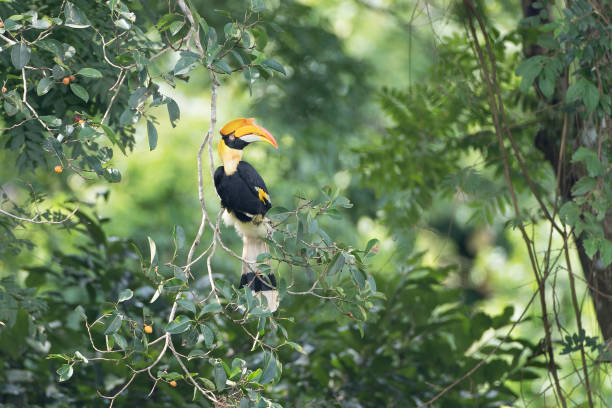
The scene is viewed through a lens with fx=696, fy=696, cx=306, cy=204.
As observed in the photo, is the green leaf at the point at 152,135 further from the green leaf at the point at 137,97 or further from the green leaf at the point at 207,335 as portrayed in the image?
the green leaf at the point at 207,335

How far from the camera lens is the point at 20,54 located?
4.48ft

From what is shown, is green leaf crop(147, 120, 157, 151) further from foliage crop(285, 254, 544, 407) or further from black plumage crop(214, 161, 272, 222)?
foliage crop(285, 254, 544, 407)

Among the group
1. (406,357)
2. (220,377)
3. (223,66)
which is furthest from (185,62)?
(406,357)

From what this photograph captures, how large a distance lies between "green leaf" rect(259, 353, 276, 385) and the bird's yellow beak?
1.58 feet

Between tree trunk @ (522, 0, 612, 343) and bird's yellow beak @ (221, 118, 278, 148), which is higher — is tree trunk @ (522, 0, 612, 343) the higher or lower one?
the higher one

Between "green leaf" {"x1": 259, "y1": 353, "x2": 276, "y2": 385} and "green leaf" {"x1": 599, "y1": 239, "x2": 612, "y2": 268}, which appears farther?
"green leaf" {"x1": 599, "y1": 239, "x2": 612, "y2": 268}

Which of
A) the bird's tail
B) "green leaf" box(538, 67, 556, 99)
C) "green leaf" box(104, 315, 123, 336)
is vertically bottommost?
"green leaf" box(104, 315, 123, 336)

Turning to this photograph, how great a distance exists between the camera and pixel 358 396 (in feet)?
8.45

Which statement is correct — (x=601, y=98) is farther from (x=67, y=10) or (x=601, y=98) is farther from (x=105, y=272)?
(x=105, y=272)

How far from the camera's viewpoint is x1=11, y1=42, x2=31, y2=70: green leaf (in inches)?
53.4

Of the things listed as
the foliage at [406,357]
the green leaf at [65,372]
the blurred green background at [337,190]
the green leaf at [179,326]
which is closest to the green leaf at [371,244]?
the blurred green background at [337,190]

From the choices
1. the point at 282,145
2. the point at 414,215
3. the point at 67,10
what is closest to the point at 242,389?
the point at 67,10

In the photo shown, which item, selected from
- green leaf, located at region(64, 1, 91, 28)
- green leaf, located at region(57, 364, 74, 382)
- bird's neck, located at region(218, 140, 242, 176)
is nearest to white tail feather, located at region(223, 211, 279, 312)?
bird's neck, located at region(218, 140, 242, 176)

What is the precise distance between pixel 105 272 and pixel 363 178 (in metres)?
1.13
